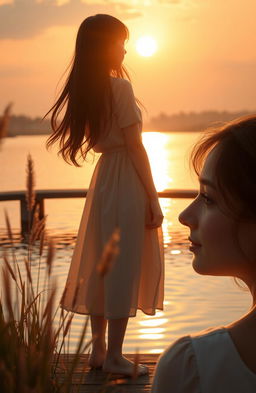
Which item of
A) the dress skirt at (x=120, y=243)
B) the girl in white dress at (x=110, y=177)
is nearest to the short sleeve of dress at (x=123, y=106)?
the girl in white dress at (x=110, y=177)

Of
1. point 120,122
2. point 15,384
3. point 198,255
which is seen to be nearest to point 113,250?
point 198,255

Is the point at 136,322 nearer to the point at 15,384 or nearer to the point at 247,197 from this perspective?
the point at 15,384

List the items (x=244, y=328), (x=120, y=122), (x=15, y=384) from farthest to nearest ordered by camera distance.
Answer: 1. (x=120, y=122)
2. (x=15, y=384)
3. (x=244, y=328)

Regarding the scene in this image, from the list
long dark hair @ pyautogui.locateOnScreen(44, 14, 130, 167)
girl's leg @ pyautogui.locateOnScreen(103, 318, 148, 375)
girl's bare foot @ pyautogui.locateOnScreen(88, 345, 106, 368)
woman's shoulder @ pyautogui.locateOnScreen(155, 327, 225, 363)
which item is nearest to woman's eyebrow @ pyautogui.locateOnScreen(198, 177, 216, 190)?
woman's shoulder @ pyautogui.locateOnScreen(155, 327, 225, 363)

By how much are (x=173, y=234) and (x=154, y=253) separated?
21.5 feet

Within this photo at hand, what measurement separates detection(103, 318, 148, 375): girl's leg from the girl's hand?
45 centimetres

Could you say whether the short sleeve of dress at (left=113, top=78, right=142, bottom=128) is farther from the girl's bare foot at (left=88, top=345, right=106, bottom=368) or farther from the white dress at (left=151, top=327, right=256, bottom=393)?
the white dress at (left=151, top=327, right=256, bottom=393)

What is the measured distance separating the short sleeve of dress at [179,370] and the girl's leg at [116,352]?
2783 mm

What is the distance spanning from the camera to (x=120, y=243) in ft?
12.2

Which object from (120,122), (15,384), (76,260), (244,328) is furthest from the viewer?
(76,260)

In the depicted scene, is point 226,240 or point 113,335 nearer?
point 226,240

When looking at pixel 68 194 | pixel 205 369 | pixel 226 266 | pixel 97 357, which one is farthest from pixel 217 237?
pixel 68 194

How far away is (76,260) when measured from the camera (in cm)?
390

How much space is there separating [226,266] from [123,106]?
108 inches
